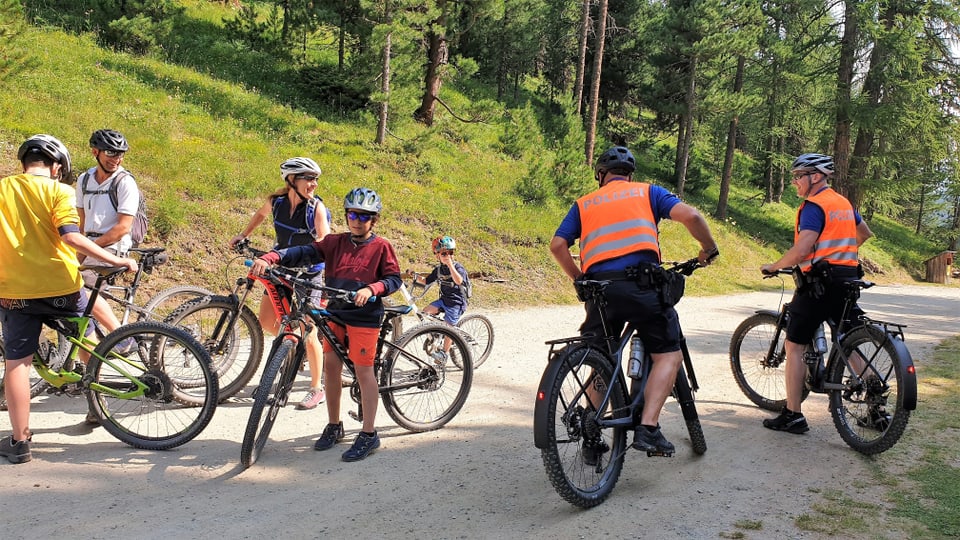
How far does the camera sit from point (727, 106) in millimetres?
26844

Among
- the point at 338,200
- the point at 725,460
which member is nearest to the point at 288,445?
the point at 725,460

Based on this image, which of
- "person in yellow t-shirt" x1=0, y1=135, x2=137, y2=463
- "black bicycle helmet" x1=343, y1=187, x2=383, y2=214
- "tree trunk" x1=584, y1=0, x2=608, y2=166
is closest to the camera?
"person in yellow t-shirt" x1=0, y1=135, x2=137, y2=463

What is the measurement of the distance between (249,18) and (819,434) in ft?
75.7

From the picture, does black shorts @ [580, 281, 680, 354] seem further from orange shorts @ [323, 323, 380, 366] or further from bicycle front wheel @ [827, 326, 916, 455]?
bicycle front wheel @ [827, 326, 916, 455]

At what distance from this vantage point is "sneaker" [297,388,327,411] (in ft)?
19.2

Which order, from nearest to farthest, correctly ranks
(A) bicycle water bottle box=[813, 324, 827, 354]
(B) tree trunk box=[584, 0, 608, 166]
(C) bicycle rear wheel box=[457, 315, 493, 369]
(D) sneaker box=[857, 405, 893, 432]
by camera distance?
(D) sneaker box=[857, 405, 893, 432], (A) bicycle water bottle box=[813, 324, 827, 354], (C) bicycle rear wheel box=[457, 315, 493, 369], (B) tree trunk box=[584, 0, 608, 166]

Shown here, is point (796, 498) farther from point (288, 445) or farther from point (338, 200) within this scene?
point (338, 200)

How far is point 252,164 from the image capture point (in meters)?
14.0

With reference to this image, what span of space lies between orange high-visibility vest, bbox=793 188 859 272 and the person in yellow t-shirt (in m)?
5.67

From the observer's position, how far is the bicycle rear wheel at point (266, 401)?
14.2ft

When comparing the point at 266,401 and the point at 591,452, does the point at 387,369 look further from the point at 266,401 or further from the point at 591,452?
the point at 591,452

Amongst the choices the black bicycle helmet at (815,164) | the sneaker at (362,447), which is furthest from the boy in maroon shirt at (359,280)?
the black bicycle helmet at (815,164)

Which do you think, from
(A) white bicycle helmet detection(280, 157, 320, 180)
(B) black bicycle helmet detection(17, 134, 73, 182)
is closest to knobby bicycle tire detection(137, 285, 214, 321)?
(A) white bicycle helmet detection(280, 157, 320, 180)

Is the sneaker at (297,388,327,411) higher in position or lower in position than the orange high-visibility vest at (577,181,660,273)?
lower
